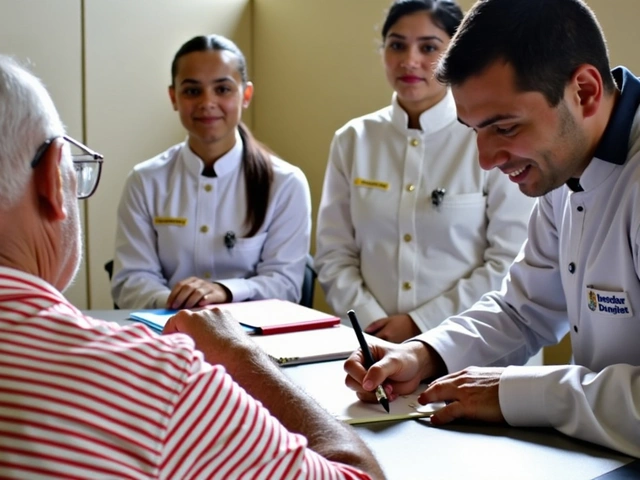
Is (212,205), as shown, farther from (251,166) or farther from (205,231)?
(251,166)

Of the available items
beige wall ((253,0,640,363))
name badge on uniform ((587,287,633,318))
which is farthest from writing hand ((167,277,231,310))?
beige wall ((253,0,640,363))

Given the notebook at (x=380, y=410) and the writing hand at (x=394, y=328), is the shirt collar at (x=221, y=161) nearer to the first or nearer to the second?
the writing hand at (x=394, y=328)

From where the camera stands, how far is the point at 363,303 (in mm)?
2461

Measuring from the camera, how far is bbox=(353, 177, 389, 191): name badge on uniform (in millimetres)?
2543

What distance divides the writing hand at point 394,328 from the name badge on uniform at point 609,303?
3.10 feet

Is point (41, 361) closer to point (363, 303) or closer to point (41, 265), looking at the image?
point (41, 265)

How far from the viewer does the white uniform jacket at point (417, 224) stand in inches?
94.9

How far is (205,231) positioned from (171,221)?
0.12m

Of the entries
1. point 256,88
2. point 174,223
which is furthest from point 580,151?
point 256,88

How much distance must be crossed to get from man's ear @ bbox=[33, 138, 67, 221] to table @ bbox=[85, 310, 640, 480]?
0.55 m

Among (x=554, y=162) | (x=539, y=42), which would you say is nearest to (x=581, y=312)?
(x=554, y=162)

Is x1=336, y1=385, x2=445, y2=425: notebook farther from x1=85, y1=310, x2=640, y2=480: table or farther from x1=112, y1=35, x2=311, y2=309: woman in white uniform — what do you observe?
x1=112, y1=35, x2=311, y2=309: woman in white uniform

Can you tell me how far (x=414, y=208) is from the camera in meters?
2.48

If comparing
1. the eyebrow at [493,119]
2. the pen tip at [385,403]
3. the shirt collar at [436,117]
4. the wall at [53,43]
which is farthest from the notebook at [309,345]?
the wall at [53,43]
